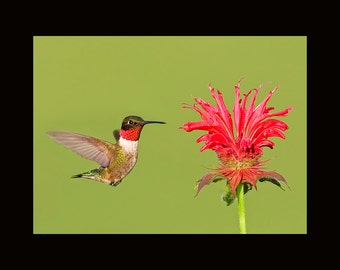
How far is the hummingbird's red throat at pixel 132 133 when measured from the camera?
9.75ft

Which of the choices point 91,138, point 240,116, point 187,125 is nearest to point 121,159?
point 91,138

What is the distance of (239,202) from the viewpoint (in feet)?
8.16

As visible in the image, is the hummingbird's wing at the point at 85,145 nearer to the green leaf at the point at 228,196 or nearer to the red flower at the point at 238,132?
the red flower at the point at 238,132

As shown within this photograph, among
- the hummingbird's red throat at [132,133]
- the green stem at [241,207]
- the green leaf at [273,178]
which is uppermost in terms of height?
the hummingbird's red throat at [132,133]

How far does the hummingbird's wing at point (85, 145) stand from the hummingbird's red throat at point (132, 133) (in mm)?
183

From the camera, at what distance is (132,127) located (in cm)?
296

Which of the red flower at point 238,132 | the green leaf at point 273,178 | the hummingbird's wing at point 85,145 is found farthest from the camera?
the hummingbird's wing at point 85,145

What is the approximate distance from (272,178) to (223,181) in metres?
0.26

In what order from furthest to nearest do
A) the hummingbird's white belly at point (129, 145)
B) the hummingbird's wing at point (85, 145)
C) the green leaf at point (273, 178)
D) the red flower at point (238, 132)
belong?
the hummingbird's white belly at point (129, 145)
the hummingbird's wing at point (85, 145)
the red flower at point (238, 132)
the green leaf at point (273, 178)

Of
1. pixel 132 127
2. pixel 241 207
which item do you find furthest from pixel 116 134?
pixel 241 207

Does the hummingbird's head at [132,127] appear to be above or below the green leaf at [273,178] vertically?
above

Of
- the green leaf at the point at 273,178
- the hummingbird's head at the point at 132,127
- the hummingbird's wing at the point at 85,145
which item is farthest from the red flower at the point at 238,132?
the hummingbird's wing at the point at 85,145

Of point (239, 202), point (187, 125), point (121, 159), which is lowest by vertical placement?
point (239, 202)

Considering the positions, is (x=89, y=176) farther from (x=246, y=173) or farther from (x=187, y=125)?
(x=246, y=173)
